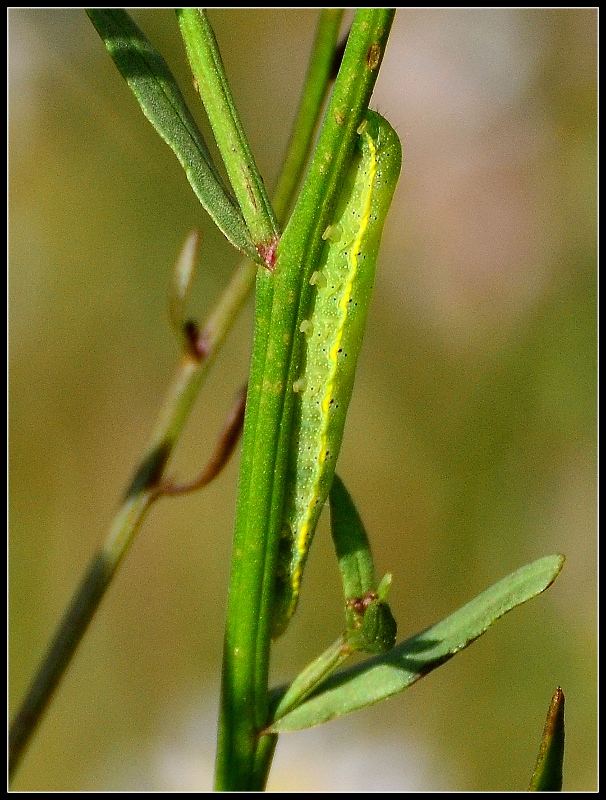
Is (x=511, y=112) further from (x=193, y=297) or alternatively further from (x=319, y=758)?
(x=319, y=758)

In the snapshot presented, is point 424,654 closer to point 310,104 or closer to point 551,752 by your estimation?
point 551,752

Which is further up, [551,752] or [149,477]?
[149,477]

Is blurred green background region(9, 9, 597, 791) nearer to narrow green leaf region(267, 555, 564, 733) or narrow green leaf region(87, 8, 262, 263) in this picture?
narrow green leaf region(267, 555, 564, 733)

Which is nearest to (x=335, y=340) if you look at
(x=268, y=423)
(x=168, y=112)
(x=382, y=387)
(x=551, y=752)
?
(x=268, y=423)

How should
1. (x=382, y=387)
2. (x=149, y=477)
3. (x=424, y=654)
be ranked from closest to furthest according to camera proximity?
(x=424, y=654) → (x=149, y=477) → (x=382, y=387)

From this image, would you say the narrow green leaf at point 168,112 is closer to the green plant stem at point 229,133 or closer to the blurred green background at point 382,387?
the green plant stem at point 229,133

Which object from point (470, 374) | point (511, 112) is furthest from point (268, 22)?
point (470, 374)

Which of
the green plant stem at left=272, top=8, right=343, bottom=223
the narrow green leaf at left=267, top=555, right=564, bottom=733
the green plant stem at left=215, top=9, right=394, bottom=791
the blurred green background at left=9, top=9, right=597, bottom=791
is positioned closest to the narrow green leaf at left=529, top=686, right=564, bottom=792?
the narrow green leaf at left=267, top=555, right=564, bottom=733

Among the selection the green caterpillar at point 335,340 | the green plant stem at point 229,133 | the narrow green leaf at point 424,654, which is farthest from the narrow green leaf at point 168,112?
the narrow green leaf at point 424,654
